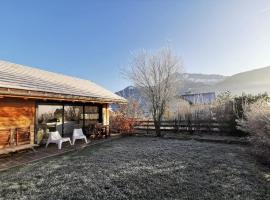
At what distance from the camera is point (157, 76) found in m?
12.4

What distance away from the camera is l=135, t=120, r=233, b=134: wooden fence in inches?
421

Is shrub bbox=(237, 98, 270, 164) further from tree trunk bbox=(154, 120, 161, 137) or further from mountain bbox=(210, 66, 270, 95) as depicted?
mountain bbox=(210, 66, 270, 95)

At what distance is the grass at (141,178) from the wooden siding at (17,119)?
1.95 meters

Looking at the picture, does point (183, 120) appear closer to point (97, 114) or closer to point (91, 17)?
point (97, 114)

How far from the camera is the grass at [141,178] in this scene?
3.69 m

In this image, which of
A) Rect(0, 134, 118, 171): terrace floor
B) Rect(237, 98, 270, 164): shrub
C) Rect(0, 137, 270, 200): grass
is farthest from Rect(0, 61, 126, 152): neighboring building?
Rect(237, 98, 270, 164): shrub

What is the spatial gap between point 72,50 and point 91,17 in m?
5.06

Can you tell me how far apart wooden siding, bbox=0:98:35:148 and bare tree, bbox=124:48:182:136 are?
22.9 feet

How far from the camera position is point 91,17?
12.1 meters

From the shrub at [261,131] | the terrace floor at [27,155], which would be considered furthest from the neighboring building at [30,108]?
the shrub at [261,131]

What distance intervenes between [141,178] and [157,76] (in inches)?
346

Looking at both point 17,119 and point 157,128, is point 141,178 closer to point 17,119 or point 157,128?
point 17,119

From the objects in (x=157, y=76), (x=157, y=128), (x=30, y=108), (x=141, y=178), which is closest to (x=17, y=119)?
(x=30, y=108)

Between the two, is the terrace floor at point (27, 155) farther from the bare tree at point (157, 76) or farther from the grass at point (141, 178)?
the bare tree at point (157, 76)
